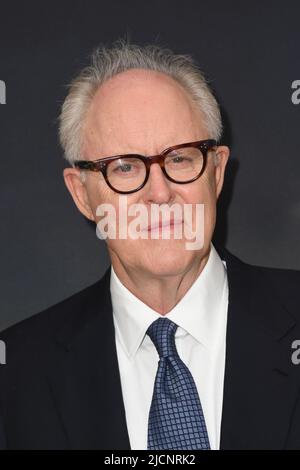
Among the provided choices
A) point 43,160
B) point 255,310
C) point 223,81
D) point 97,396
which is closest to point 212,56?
point 223,81

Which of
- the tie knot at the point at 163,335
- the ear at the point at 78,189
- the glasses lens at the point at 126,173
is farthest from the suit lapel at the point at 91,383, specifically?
the glasses lens at the point at 126,173

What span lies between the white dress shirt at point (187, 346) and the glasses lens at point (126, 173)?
0.26 meters

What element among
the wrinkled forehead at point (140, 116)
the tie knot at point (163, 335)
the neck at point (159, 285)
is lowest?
the tie knot at point (163, 335)

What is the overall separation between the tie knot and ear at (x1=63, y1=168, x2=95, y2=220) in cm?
29

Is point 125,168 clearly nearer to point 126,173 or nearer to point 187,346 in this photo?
point 126,173

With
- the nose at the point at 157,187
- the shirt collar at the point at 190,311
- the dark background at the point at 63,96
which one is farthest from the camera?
the dark background at the point at 63,96

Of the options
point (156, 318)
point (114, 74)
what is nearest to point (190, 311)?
point (156, 318)

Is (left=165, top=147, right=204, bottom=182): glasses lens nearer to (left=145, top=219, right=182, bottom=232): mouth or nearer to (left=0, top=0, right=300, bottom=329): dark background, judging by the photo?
(left=145, top=219, right=182, bottom=232): mouth

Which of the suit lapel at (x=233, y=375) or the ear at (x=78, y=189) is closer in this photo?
the suit lapel at (x=233, y=375)

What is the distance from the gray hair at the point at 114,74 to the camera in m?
1.64

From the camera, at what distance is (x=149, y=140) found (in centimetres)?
154

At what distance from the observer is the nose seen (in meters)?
1.51

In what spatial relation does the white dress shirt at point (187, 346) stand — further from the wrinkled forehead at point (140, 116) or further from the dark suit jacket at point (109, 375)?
the wrinkled forehead at point (140, 116)

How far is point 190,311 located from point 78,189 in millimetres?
390
